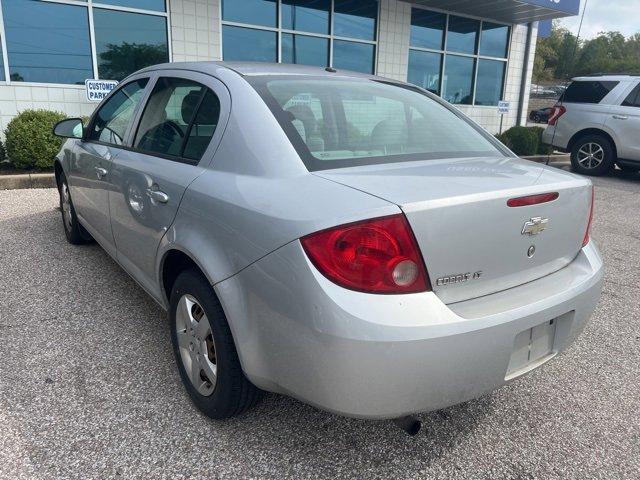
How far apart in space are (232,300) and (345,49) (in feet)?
35.1

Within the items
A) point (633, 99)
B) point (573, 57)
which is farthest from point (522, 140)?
point (573, 57)

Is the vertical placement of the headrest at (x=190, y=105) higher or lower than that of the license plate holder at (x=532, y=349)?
higher

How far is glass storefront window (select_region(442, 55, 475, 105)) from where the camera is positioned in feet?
44.0

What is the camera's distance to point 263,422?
2227 mm

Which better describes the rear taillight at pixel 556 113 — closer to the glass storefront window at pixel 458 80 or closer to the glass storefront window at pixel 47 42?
the glass storefront window at pixel 458 80

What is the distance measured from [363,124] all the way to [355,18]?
10.2m

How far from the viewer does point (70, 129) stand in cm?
387

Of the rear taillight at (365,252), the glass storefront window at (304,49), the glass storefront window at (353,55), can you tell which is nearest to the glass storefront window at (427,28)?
the glass storefront window at (353,55)

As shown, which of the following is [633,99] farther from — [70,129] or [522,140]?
[70,129]

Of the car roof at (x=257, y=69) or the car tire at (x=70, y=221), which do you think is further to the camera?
the car tire at (x=70, y=221)

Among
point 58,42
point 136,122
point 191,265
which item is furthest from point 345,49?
point 191,265

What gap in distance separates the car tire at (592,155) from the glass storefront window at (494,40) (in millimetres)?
5261

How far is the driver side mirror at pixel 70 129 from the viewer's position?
12.6 ft

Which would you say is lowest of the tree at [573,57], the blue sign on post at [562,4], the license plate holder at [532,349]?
the license plate holder at [532,349]
